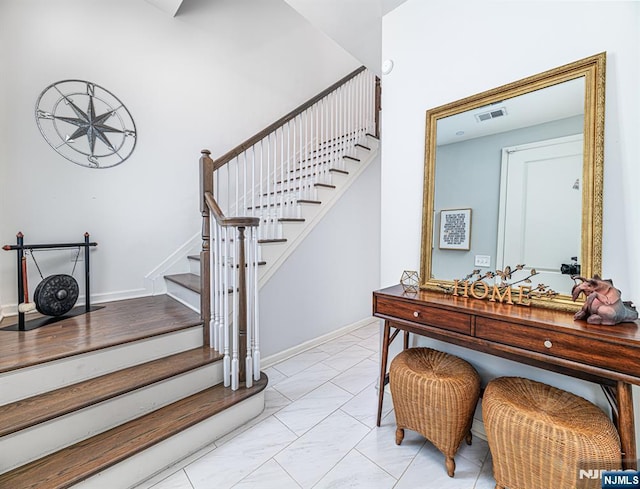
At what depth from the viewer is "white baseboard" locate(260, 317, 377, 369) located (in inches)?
108

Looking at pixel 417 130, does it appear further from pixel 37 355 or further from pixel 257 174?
pixel 37 355

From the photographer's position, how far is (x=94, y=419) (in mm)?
1528

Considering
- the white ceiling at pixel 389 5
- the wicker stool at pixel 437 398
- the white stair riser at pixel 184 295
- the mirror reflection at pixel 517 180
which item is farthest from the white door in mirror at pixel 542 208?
the white stair riser at pixel 184 295

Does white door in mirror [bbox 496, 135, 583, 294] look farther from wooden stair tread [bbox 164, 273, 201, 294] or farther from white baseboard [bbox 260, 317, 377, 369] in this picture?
wooden stair tread [bbox 164, 273, 201, 294]

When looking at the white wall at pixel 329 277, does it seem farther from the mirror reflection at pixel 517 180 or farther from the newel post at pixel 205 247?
the mirror reflection at pixel 517 180

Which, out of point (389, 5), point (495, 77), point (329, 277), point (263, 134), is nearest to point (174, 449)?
point (329, 277)

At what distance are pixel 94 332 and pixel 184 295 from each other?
827 millimetres

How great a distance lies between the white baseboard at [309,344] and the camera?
2756 mm

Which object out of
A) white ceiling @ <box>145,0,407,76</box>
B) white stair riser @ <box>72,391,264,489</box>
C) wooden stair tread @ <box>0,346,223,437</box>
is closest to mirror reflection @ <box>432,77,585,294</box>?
white ceiling @ <box>145,0,407,76</box>

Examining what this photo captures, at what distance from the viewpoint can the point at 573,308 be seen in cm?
132

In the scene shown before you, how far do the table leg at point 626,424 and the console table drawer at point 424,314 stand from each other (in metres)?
0.54

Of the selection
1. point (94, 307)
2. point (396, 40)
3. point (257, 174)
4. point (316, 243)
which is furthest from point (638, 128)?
point (94, 307)

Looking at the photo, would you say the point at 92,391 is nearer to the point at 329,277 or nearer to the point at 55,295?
the point at 55,295

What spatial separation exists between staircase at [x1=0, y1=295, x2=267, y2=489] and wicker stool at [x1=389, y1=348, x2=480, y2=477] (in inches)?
38.0
